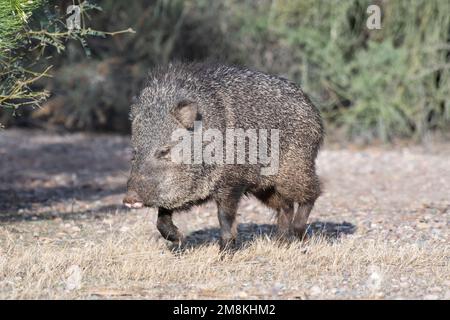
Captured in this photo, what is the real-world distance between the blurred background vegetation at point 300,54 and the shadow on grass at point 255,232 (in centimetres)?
505

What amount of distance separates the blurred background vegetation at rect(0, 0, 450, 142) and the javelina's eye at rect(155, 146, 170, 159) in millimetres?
6360

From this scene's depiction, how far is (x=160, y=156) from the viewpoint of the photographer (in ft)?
18.0

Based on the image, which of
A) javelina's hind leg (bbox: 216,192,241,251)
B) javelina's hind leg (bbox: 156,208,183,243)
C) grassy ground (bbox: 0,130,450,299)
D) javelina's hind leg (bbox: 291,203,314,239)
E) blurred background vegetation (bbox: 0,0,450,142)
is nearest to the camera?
grassy ground (bbox: 0,130,450,299)

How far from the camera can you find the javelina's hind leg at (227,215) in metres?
5.71

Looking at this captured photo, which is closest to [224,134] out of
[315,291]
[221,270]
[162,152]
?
[162,152]

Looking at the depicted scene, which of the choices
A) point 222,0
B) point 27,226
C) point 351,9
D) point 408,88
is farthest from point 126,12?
point 27,226

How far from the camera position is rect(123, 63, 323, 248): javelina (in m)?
5.47

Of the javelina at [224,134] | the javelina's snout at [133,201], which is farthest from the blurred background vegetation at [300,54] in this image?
the javelina's snout at [133,201]

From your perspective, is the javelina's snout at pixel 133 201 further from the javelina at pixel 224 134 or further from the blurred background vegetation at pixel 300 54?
the blurred background vegetation at pixel 300 54

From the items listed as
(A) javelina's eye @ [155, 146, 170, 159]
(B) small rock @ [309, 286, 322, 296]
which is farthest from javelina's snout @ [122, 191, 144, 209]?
(B) small rock @ [309, 286, 322, 296]

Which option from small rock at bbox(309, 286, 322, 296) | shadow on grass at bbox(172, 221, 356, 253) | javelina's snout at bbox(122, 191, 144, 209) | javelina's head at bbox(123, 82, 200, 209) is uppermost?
javelina's head at bbox(123, 82, 200, 209)

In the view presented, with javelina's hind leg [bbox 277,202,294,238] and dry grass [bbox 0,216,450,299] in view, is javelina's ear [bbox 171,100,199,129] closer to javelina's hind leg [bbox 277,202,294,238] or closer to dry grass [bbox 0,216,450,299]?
dry grass [bbox 0,216,450,299]

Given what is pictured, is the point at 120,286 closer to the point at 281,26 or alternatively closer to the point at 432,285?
the point at 432,285

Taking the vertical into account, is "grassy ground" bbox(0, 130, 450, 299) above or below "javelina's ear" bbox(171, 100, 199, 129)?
below
